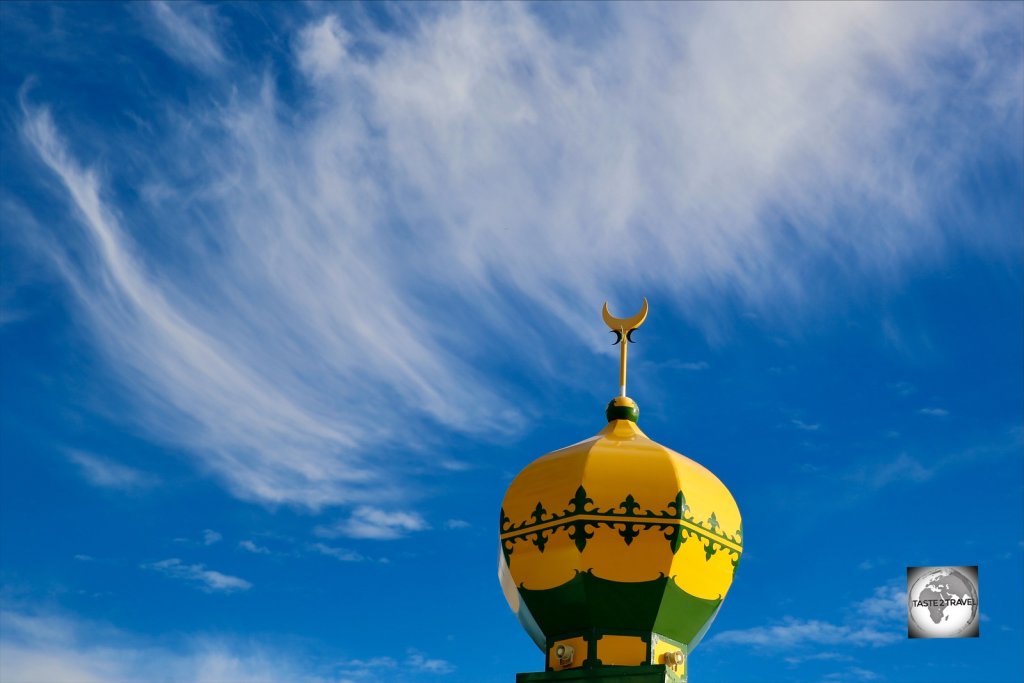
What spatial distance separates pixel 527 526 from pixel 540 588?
34.1 inches

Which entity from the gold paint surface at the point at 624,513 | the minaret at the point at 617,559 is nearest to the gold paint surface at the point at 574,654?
the minaret at the point at 617,559

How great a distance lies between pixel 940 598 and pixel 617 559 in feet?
18.6

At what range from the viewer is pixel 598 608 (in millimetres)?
22641

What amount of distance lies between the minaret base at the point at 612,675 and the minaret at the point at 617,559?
2cm

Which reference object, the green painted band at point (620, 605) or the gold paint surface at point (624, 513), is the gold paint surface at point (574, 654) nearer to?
the green painted band at point (620, 605)

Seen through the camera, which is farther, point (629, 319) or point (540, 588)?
point (629, 319)

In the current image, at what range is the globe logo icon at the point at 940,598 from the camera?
25250mm

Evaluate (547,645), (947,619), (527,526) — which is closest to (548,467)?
(527,526)

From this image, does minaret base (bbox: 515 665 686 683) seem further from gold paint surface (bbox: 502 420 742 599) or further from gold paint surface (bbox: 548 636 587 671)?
gold paint surface (bbox: 502 420 742 599)

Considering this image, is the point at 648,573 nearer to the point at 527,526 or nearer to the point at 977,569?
the point at 527,526

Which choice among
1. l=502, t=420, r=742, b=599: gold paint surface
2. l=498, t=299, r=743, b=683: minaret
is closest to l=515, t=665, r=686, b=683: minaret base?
l=498, t=299, r=743, b=683: minaret

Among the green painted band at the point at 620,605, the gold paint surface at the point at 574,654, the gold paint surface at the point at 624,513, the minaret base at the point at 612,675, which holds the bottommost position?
the minaret base at the point at 612,675

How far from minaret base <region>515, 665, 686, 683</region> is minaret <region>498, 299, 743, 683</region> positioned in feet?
0.06

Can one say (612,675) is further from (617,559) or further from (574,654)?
(617,559)
